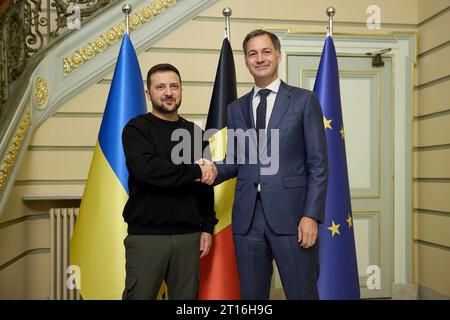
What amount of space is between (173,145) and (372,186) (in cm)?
211

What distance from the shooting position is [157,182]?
1.77 meters

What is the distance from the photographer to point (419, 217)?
345cm

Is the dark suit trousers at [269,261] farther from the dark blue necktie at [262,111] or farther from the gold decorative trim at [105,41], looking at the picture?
the gold decorative trim at [105,41]

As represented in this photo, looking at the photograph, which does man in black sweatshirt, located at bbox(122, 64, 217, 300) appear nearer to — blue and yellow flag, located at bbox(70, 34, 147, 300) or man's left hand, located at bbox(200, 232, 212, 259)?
man's left hand, located at bbox(200, 232, 212, 259)

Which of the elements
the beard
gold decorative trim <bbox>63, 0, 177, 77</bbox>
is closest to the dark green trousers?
the beard

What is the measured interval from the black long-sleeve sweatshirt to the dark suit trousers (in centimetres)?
25

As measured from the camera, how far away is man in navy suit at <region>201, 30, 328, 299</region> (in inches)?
69.0

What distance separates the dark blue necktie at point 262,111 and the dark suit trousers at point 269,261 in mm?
Answer: 307

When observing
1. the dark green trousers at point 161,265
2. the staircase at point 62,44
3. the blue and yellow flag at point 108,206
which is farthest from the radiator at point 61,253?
the dark green trousers at point 161,265

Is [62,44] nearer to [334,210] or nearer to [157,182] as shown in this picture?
[157,182]

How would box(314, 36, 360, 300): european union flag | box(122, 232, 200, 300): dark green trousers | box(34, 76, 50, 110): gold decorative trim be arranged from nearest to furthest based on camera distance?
box(122, 232, 200, 300): dark green trousers → box(314, 36, 360, 300): european union flag → box(34, 76, 50, 110): gold decorative trim

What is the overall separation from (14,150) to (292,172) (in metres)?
1.69
